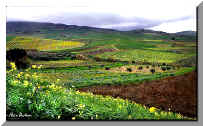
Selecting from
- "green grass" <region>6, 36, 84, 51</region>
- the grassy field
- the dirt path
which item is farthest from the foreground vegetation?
"green grass" <region>6, 36, 84, 51</region>

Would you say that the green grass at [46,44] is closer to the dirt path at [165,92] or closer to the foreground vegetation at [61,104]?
the foreground vegetation at [61,104]

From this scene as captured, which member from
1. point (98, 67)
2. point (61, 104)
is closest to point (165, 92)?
point (98, 67)

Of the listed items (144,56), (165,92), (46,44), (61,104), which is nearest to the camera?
(61,104)

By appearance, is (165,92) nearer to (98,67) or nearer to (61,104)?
(98,67)

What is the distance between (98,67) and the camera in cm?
729

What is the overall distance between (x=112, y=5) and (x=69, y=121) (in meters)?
3.36

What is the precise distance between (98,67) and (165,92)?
6.55 ft

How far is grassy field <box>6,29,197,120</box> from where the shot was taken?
6375 millimetres

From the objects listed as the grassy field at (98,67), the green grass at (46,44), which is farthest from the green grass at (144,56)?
the green grass at (46,44)

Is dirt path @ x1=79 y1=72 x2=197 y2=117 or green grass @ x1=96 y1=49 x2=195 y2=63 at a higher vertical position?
green grass @ x1=96 y1=49 x2=195 y2=63

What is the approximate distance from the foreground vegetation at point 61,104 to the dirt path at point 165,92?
0.60 feet

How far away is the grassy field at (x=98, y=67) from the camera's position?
638 cm

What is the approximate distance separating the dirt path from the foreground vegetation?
182mm

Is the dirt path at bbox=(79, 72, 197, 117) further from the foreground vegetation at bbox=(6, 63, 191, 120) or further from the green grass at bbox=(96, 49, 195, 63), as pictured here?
the green grass at bbox=(96, 49, 195, 63)
